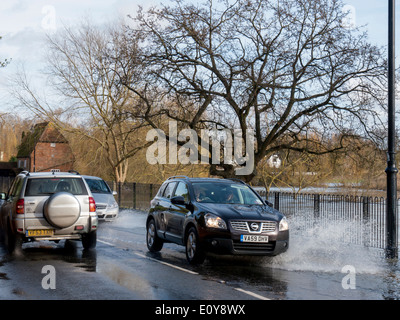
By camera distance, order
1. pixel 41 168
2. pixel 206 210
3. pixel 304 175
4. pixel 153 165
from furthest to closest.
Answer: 1. pixel 41 168
2. pixel 304 175
3. pixel 153 165
4. pixel 206 210

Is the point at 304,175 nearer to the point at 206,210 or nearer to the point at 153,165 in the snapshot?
the point at 153,165

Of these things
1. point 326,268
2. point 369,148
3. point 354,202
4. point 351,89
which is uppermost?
point 351,89

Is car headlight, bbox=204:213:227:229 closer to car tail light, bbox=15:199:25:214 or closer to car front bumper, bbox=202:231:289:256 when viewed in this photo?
car front bumper, bbox=202:231:289:256

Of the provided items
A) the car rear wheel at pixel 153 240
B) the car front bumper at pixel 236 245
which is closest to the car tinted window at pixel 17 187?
the car rear wheel at pixel 153 240

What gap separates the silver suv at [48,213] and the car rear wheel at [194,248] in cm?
251

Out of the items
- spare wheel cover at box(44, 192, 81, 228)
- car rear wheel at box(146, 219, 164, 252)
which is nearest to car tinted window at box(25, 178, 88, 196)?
spare wheel cover at box(44, 192, 81, 228)

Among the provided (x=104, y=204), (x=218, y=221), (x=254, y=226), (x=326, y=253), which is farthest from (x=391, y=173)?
(x=104, y=204)

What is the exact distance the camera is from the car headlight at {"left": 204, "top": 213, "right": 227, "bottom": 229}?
11039mm

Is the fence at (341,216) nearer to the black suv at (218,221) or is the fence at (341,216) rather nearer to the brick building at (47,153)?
the black suv at (218,221)

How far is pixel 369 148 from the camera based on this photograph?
2434 centimetres

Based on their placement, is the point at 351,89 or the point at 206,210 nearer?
the point at 206,210

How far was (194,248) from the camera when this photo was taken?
447 inches
